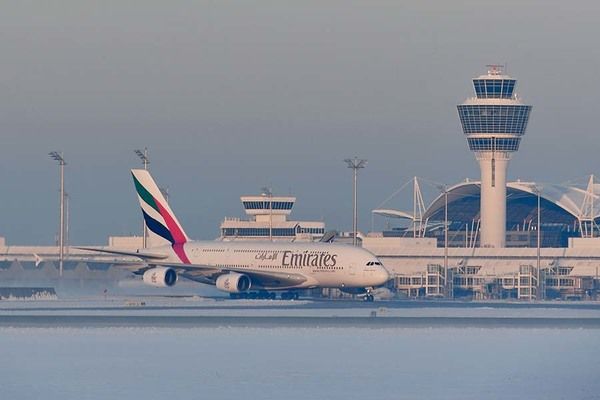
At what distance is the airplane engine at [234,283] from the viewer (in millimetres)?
94688

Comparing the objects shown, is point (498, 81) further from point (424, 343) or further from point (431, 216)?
point (424, 343)

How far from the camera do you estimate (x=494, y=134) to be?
521 feet

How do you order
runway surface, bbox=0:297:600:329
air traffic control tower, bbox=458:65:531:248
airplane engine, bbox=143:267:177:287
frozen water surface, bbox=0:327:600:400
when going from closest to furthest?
frozen water surface, bbox=0:327:600:400 < runway surface, bbox=0:297:600:329 < airplane engine, bbox=143:267:177:287 < air traffic control tower, bbox=458:65:531:248

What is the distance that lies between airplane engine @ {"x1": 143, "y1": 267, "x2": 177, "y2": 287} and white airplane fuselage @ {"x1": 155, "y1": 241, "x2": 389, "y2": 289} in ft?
3.82

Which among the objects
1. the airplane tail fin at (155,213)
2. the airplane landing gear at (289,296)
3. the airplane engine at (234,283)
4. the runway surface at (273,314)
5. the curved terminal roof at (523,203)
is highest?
the curved terminal roof at (523,203)

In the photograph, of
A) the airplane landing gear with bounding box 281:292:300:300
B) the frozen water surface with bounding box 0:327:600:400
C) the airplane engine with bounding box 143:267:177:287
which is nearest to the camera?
the frozen water surface with bounding box 0:327:600:400

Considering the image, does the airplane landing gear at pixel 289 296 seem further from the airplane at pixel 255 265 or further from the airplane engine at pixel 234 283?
the airplane engine at pixel 234 283

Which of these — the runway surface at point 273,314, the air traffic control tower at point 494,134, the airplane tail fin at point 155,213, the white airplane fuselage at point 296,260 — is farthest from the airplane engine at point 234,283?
the air traffic control tower at point 494,134

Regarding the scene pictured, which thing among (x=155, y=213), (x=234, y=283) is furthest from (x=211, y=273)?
(x=155, y=213)

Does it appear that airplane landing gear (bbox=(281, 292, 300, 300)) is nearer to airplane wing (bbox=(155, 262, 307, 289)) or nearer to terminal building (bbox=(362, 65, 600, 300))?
airplane wing (bbox=(155, 262, 307, 289))

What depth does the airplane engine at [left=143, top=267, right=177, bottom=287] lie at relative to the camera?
9462 centimetres

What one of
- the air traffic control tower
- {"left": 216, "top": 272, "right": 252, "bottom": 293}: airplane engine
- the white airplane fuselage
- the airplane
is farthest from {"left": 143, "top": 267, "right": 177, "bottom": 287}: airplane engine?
the air traffic control tower

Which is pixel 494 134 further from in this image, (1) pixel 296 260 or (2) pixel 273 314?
(2) pixel 273 314

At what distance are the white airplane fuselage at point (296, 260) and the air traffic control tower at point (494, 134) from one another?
2444 inches
